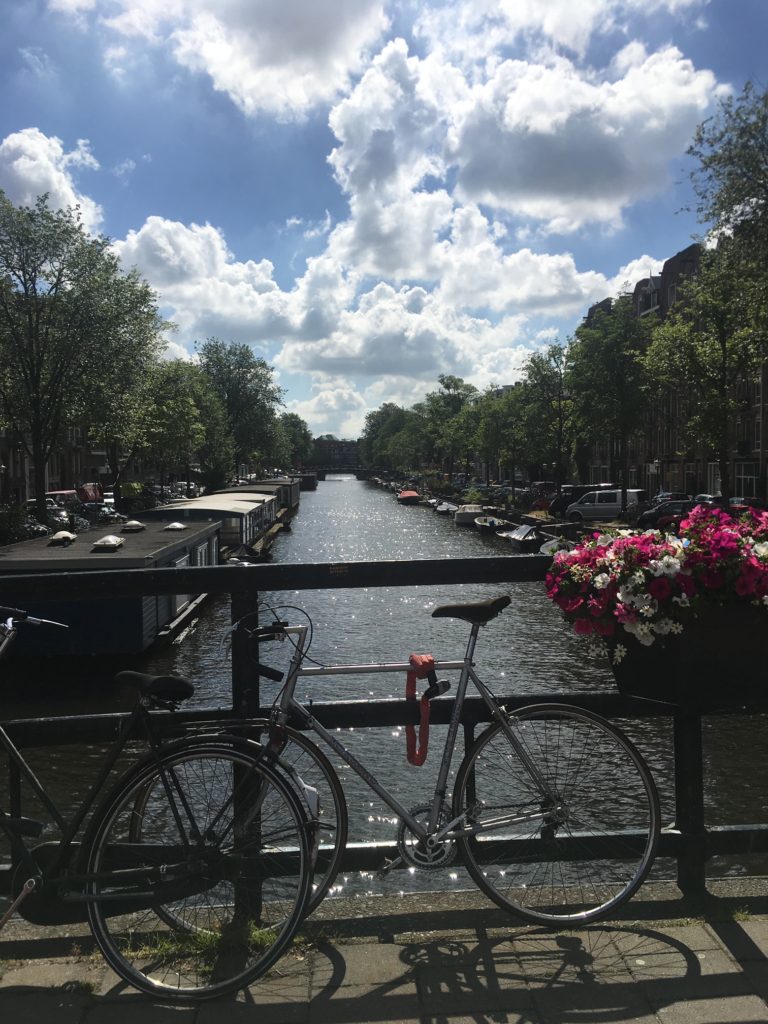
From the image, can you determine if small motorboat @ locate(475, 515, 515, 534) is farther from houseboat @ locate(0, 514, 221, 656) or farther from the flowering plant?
the flowering plant

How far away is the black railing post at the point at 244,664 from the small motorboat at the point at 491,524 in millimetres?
53860

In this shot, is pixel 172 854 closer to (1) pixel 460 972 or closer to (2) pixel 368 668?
(2) pixel 368 668

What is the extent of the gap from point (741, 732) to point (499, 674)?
5.88m

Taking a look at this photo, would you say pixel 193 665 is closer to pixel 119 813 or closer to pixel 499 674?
pixel 499 674

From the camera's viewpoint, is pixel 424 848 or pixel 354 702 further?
pixel 354 702

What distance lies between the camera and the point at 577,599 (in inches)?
139

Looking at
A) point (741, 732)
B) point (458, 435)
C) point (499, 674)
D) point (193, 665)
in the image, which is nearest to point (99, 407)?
point (193, 665)

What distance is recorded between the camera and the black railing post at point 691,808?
3.57 meters

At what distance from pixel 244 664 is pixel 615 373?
47017mm

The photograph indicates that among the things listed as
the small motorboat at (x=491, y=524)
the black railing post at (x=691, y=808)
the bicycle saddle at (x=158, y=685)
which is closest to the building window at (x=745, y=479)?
the small motorboat at (x=491, y=524)

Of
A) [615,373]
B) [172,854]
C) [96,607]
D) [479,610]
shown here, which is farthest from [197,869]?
[615,373]

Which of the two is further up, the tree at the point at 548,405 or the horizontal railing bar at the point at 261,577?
the tree at the point at 548,405

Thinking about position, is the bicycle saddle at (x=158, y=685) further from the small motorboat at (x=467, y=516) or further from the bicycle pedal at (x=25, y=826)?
the small motorboat at (x=467, y=516)

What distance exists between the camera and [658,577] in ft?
11.0
